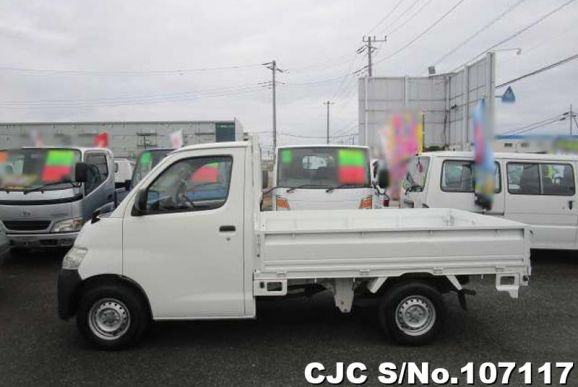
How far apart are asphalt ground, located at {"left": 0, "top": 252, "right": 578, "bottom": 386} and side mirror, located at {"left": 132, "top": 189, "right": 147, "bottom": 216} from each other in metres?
1.30

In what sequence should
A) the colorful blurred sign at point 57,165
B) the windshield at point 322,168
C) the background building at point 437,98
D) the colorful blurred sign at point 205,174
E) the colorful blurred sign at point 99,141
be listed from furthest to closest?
1. the background building at point 437,98
2. the colorful blurred sign at point 99,141
3. the colorful blurred sign at point 57,165
4. the windshield at point 322,168
5. the colorful blurred sign at point 205,174

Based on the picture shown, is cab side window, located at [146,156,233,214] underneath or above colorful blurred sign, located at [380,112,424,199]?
underneath

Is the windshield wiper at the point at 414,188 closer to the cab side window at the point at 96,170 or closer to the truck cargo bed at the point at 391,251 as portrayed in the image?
the truck cargo bed at the point at 391,251

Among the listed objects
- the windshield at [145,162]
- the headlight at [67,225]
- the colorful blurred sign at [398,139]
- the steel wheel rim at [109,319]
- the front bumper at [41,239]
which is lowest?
the steel wheel rim at [109,319]

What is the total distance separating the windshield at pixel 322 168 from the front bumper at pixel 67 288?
451cm

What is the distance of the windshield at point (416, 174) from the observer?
859 cm

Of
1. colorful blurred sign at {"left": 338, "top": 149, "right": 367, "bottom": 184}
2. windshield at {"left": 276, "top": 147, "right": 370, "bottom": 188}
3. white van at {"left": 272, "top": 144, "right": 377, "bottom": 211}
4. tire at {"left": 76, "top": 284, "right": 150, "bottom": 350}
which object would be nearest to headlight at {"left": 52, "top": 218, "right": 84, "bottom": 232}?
white van at {"left": 272, "top": 144, "right": 377, "bottom": 211}

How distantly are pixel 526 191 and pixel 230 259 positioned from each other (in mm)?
5829

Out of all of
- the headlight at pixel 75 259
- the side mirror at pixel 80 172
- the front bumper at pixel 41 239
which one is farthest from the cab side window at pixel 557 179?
the front bumper at pixel 41 239

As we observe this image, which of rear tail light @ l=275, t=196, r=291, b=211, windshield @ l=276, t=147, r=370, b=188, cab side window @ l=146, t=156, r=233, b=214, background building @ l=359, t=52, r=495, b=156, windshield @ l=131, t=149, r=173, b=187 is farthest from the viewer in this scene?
background building @ l=359, t=52, r=495, b=156

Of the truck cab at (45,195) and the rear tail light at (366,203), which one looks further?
the rear tail light at (366,203)

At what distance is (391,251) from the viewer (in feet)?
15.3

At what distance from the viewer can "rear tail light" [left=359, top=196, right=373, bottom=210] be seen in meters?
8.48

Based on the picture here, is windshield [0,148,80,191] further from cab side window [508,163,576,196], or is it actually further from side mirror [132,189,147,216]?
cab side window [508,163,576,196]
